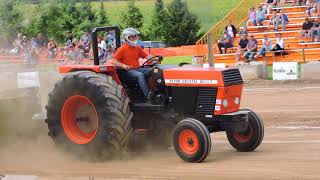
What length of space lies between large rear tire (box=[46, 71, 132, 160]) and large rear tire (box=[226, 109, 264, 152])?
1413 millimetres

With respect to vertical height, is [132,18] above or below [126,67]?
above

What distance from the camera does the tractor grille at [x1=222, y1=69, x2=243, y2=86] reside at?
802cm

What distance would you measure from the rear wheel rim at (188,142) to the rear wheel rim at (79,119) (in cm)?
125

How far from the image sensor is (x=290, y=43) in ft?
73.1

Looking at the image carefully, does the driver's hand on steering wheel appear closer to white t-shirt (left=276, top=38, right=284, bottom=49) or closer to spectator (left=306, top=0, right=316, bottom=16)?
white t-shirt (left=276, top=38, right=284, bottom=49)

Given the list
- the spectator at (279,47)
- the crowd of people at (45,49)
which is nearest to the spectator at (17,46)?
the crowd of people at (45,49)

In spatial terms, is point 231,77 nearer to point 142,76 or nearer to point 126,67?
point 142,76

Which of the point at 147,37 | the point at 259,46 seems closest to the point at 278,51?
the point at 259,46

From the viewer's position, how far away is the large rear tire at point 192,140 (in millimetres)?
7742

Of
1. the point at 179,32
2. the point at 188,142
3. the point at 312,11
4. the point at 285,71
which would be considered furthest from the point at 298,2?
the point at 188,142

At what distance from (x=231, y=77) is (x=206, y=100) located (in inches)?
16.5

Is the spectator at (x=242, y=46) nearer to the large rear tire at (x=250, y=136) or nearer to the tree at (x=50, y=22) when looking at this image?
the tree at (x=50, y=22)

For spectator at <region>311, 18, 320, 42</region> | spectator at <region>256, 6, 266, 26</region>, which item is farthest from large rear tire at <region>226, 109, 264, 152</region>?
spectator at <region>256, 6, 266, 26</region>

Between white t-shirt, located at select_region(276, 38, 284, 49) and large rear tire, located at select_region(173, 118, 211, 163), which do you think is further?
white t-shirt, located at select_region(276, 38, 284, 49)
